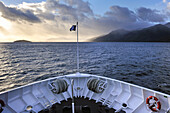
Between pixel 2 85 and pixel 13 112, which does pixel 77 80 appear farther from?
pixel 2 85

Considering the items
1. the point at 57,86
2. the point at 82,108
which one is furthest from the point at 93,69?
the point at 82,108

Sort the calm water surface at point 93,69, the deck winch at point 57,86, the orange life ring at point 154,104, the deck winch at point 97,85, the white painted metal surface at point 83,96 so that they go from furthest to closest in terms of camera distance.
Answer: the calm water surface at point 93,69
the deck winch at point 97,85
the deck winch at point 57,86
the white painted metal surface at point 83,96
the orange life ring at point 154,104

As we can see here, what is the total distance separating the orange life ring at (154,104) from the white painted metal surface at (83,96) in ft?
1.05

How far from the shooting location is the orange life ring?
593 cm

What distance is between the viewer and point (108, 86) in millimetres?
8734

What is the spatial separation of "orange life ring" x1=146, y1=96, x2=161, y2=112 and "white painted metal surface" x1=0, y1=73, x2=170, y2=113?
1.05 ft

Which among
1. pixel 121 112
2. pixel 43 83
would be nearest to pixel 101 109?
pixel 121 112

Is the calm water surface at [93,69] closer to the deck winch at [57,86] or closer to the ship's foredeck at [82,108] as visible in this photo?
the ship's foredeck at [82,108]

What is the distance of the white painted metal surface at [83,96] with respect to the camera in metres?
6.48

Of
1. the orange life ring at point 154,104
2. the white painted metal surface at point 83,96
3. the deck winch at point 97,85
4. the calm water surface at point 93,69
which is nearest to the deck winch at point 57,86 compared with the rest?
the white painted metal surface at point 83,96

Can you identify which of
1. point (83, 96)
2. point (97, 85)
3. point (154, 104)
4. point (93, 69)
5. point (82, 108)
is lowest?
point (93, 69)

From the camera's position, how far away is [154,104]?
20.0ft

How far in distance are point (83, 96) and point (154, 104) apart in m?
5.18

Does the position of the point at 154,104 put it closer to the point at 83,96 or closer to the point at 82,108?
the point at 82,108
